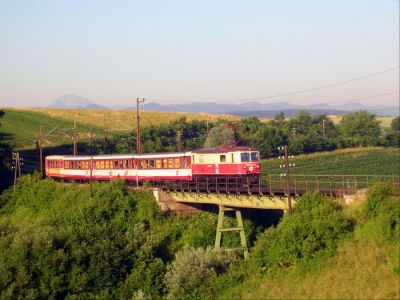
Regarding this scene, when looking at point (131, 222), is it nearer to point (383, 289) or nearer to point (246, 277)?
point (246, 277)

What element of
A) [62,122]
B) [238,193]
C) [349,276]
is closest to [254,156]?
[238,193]

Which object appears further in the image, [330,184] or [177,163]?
[177,163]

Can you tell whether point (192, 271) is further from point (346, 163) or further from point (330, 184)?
point (346, 163)

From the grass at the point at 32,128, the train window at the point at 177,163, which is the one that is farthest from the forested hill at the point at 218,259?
the grass at the point at 32,128

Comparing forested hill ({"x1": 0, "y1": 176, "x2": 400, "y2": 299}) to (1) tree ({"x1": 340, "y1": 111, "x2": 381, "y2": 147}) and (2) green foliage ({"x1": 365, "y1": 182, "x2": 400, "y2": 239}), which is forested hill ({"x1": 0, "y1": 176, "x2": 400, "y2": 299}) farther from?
(1) tree ({"x1": 340, "y1": 111, "x2": 381, "y2": 147})

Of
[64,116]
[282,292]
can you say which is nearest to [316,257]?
[282,292]

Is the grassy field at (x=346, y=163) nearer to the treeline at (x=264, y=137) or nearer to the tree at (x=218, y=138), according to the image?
the treeline at (x=264, y=137)

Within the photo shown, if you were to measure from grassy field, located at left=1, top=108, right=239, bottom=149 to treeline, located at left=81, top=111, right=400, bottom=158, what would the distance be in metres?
10.4

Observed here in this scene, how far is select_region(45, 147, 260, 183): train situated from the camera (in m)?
45.5

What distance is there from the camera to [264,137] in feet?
303

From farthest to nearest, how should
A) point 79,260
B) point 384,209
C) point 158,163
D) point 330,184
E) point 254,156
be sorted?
point 158,163 < point 254,156 < point 79,260 < point 330,184 < point 384,209

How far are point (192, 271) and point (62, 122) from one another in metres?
107

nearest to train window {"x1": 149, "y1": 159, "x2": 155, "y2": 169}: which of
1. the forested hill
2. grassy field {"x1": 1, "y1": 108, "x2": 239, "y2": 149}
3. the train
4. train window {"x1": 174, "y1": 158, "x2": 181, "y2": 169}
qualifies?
the train

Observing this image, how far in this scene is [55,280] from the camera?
34.9m
